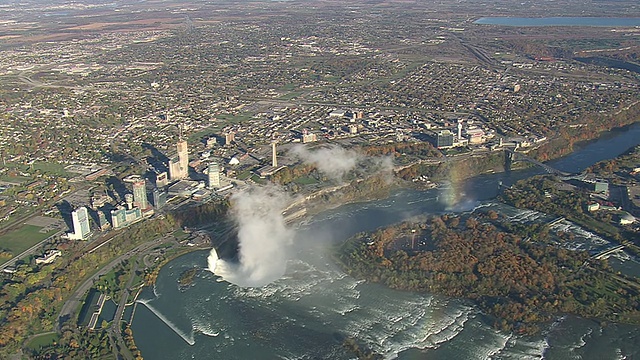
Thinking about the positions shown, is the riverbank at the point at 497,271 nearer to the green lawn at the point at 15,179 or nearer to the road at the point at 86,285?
the road at the point at 86,285

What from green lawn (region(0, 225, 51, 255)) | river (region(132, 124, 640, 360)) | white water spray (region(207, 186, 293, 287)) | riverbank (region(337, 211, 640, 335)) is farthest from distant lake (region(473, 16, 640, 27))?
green lawn (region(0, 225, 51, 255))

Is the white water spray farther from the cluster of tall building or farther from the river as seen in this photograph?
the cluster of tall building

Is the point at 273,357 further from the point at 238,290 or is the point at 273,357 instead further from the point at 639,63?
the point at 639,63

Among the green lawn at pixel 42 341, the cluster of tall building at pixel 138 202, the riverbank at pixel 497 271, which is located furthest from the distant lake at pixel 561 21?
the green lawn at pixel 42 341

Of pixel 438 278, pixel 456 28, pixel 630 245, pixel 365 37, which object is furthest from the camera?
pixel 456 28

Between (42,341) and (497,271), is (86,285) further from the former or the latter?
(497,271)

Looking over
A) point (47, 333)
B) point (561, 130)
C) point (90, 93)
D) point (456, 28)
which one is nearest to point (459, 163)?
point (561, 130)
